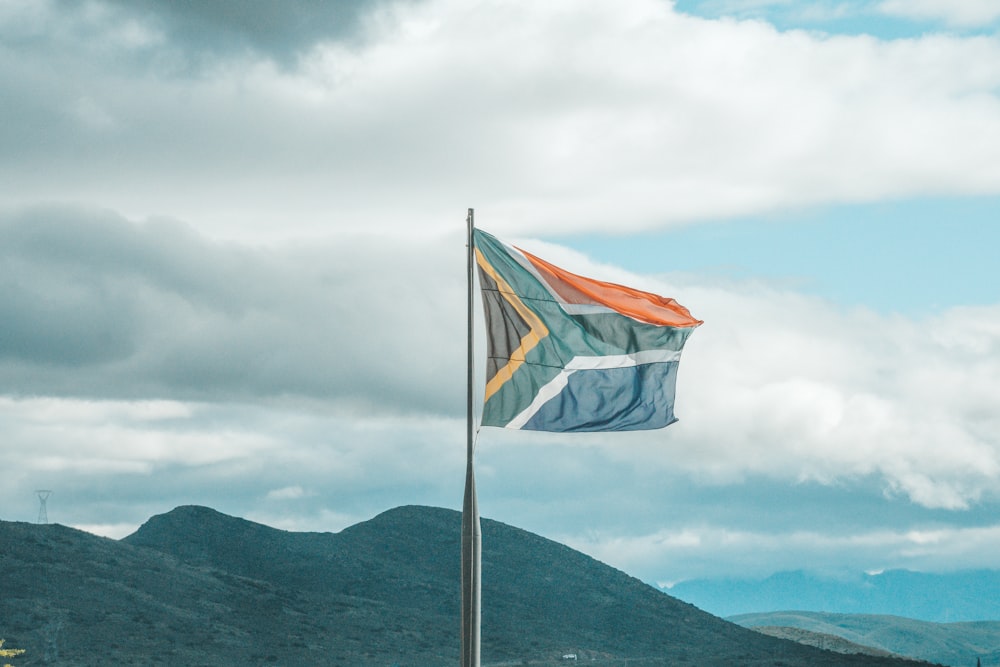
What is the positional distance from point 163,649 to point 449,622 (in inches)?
1747

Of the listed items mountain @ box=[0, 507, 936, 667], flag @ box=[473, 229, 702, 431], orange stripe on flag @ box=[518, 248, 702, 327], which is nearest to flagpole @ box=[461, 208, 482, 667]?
flag @ box=[473, 229, 702, 431]

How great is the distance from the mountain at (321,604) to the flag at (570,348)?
97.7m

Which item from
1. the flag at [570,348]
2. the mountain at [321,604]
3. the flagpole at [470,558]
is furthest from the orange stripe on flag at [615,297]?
the mountain at [321,604]

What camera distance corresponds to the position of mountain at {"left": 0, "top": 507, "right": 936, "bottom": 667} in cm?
12375

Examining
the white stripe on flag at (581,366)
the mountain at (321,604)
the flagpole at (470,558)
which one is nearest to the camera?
the flagpole at (470,558)

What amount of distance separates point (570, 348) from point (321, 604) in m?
136

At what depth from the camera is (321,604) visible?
152875mm

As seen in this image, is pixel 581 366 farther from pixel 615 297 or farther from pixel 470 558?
pixel 470 558

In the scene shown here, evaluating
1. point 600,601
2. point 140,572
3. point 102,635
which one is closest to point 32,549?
point 140,572

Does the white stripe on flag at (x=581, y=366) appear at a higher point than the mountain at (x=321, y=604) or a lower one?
lower

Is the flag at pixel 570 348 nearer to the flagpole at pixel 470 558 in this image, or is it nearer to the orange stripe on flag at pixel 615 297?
the orange stripe on flag at pixel 615 297

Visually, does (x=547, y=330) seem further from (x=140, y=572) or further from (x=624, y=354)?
(x=140, y=572)

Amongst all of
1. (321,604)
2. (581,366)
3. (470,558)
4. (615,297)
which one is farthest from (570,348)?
(321,604)

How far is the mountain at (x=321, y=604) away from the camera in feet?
406
